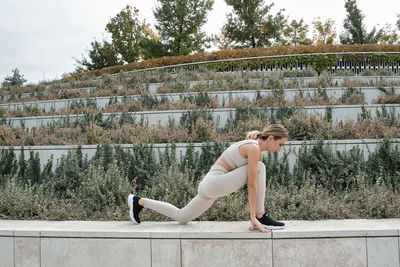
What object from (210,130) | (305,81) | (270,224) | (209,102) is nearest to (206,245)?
(270,224)

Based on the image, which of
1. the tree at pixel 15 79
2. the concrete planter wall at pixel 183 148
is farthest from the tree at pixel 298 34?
the concrete planter wall at pixel 183 148

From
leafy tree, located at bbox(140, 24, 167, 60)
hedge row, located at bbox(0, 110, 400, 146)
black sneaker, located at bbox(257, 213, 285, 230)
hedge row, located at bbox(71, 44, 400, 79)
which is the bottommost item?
black sneaker, located at bbox(257, 213, 285, 230)

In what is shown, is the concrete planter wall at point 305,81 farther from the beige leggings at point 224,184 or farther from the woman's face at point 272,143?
the beige leggings at point 224,184

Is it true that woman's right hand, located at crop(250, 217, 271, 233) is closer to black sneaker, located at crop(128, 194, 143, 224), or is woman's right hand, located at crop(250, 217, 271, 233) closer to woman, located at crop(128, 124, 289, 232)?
woman, located at crop(128, 124, 289, 232)

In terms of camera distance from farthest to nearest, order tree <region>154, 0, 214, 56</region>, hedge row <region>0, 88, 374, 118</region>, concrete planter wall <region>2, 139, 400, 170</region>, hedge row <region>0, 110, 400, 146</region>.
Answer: tree <region>154, 0, 214, 56</region> → hedge row <region>0, 88, 374, 118</region> → hedge row <region>0, 110, 400, 146</region> → concrete planter wall <region>2, 139, 400, 170</region>

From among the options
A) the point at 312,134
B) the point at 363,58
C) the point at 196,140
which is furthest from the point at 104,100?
the point at 363,58

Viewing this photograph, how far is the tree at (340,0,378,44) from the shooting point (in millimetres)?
29672

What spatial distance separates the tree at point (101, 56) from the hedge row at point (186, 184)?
24.4 meters

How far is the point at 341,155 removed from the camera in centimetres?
515

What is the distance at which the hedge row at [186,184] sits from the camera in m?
4.04

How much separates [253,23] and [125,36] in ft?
34.6

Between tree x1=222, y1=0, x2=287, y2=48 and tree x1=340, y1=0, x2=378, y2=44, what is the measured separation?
740 cm

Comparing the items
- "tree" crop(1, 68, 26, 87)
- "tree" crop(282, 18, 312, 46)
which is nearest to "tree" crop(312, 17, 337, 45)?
"tree" crop(282, 18, 312, 46)

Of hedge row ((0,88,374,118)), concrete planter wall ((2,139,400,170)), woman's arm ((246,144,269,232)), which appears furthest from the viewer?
hedge row ((0,88,374,118))
